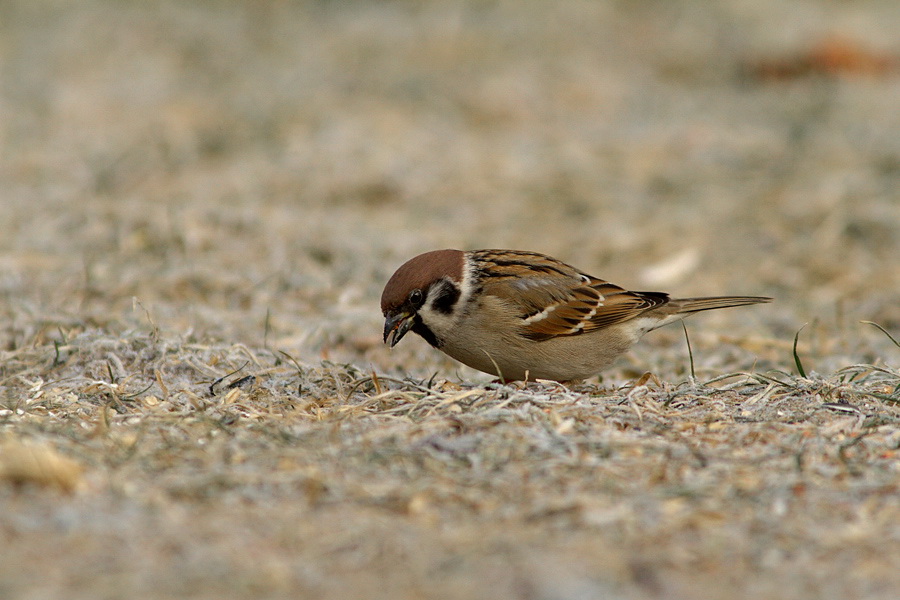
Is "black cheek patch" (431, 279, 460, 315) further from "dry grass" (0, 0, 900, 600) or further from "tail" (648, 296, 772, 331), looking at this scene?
"tail" (648, 296, 772, 331)

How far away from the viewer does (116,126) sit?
A: 9.34 metres

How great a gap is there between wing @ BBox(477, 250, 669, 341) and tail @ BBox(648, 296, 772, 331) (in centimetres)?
10

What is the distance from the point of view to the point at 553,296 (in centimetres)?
467

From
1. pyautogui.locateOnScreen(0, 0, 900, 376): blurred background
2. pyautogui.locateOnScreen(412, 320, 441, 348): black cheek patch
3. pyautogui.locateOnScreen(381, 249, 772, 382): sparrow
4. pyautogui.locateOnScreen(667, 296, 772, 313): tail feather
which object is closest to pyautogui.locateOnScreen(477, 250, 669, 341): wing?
pyautogui.locateOnScreen(381, 249, 772, 382): sparrow

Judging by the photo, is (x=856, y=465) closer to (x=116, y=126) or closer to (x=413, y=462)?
(x=413, y=462)

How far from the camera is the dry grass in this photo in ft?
8.63

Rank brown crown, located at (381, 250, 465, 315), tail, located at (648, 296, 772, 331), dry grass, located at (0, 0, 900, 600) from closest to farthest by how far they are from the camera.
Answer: dry grass, located at (0, 0, 900, 600) < brown crown, located at (381, 250, 465, 315) < tail, located at (648, 296, 772, 331)

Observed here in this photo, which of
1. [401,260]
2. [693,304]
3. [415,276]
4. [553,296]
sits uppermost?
[415,276]

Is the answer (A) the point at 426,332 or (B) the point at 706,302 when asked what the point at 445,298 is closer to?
(A) the point at 426,332

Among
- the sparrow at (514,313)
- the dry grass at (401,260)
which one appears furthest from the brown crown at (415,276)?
the dry grass at (401,260)

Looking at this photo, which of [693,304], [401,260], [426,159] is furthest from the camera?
[426,159]

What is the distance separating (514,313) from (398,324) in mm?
485

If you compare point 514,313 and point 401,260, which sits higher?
point 514,313

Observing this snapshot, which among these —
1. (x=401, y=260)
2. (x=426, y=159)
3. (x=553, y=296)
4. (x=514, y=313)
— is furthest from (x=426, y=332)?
(x=426, y=159)
